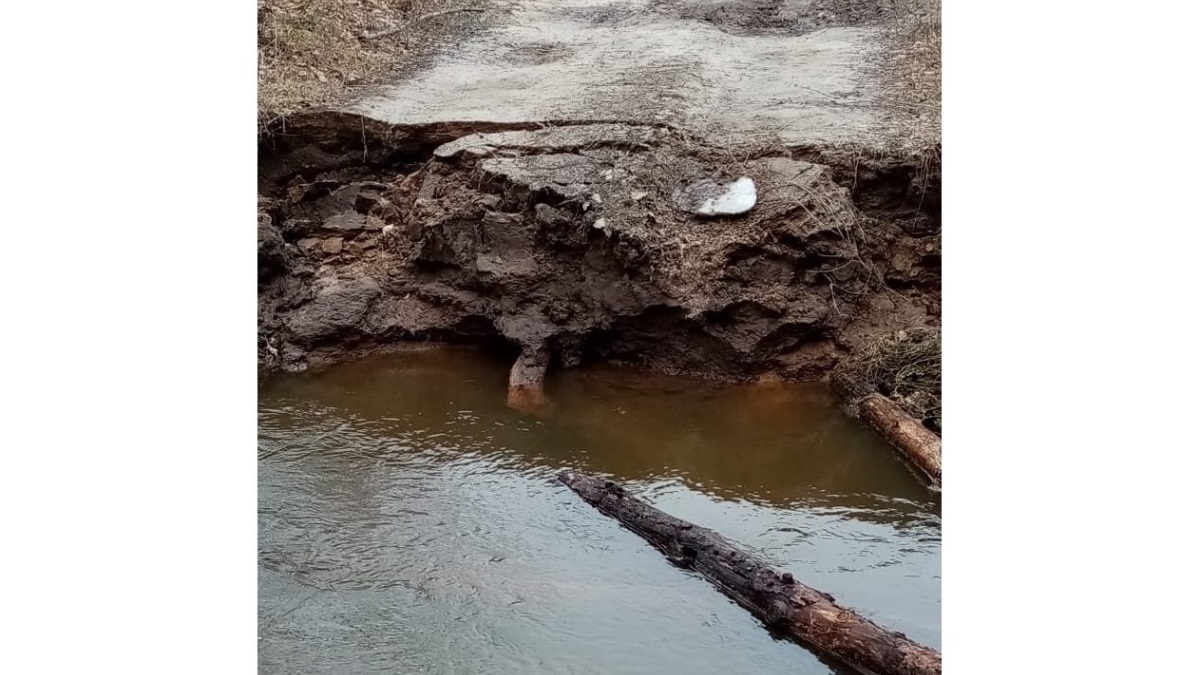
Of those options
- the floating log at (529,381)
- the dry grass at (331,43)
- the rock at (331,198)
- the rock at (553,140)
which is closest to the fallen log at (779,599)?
the floating log at (529,381)

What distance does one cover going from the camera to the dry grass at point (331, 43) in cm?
872

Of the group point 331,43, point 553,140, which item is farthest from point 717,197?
point 331,43

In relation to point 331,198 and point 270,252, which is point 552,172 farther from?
point 270,252

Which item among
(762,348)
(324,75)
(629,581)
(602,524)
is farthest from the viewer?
(324,75)

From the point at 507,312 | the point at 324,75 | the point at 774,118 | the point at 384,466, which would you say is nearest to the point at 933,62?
the point at 774,118

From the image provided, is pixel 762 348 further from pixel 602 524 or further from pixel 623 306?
pixel 602 524

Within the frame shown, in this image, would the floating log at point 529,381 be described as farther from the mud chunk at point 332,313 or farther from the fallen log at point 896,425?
the fallen log at point 896,425

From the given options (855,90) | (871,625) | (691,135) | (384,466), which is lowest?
(871,625)

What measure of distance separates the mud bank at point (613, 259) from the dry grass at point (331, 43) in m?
1.34

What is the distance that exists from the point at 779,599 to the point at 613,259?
3334mm

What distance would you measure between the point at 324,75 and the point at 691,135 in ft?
12.2

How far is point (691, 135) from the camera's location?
7.59 metres

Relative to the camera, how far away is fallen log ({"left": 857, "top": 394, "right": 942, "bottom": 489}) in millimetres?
5516

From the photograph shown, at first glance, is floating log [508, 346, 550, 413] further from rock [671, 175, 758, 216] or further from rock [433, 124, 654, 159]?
rock [433, 124, 654, 159]
